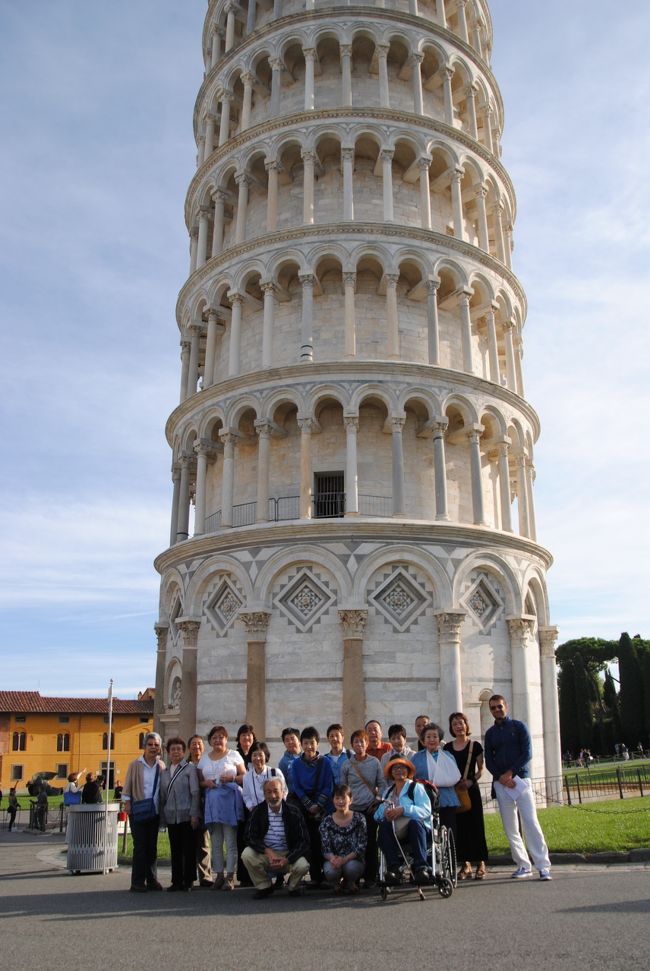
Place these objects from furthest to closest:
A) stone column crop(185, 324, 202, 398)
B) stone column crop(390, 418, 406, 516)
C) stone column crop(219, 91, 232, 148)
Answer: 1. stone column crop(219, 91, 232, 148)
2. stone column crop(185, 324, 202, 398)
3. stone column crop(390, 418, 406, 516)

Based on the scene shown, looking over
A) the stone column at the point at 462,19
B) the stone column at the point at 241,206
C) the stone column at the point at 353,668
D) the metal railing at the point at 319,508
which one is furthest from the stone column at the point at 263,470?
the stone column at the point at 462,19

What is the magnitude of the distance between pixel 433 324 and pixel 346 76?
952cm

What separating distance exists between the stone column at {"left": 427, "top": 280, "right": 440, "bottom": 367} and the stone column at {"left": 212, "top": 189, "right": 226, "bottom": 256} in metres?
7.77

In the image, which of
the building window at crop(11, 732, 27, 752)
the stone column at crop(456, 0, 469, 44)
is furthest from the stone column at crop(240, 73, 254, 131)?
the building window at crop(11, 732, 27, 752)

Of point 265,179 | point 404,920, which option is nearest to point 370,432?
point 265,179

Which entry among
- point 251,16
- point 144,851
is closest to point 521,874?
point 144,851

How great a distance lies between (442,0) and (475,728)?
2628cm

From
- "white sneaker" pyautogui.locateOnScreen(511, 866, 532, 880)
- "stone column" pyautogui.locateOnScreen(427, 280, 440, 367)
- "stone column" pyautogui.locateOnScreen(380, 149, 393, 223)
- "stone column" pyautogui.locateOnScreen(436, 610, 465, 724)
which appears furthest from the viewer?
"stone column" pyautogui.locateOnScreen(380, 149, 393, 223)

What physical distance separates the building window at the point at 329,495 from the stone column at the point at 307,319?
142 inches

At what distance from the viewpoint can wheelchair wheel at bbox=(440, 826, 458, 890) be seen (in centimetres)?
953

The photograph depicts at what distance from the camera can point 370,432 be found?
981 inches

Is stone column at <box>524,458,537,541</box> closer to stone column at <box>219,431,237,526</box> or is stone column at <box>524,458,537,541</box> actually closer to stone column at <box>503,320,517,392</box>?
stone column at <box>503,320,517,392</box>

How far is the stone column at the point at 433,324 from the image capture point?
82.4 ft

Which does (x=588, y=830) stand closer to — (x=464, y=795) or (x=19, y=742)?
(x=464, y=795)
